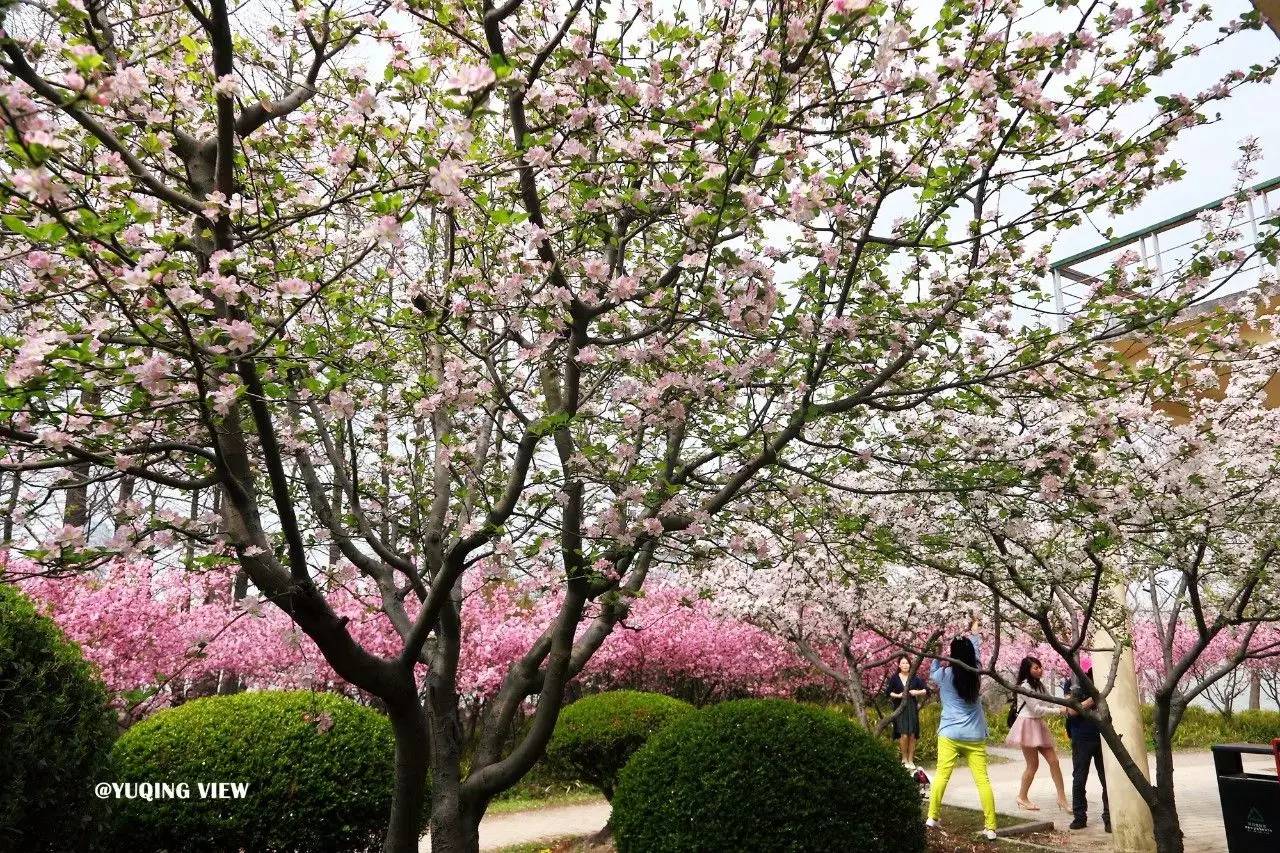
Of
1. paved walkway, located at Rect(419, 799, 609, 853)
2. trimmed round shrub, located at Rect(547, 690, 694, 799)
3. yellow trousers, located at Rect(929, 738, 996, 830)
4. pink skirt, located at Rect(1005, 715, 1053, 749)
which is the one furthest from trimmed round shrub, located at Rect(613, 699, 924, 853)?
pink skirt, located at Rect(1005, 715, 1053, 749)

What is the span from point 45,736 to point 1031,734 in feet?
26.9

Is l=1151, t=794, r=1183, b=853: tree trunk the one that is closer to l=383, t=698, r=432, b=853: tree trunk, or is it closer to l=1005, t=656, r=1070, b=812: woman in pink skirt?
l=1005, t=656, r=1070, b=812: woman in pink skirt

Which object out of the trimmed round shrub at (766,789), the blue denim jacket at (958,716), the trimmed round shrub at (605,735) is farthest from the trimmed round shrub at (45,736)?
the blue denim jacket at (958,716)

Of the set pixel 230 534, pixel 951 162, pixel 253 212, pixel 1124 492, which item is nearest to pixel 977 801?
pixel 1124 492

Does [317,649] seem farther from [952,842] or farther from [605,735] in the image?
[952,842]

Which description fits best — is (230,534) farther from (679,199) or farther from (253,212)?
(679,199)

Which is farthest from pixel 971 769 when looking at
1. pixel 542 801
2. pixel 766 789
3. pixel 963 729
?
pixel 542 801

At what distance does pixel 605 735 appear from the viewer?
783 cm

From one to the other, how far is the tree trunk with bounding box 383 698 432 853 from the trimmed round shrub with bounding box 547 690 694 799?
11.7ft

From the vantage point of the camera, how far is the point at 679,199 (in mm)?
3119

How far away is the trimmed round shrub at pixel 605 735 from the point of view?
783 centimetres

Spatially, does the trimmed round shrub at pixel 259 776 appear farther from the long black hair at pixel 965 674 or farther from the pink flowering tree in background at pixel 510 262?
Answer: the long black hair at pixel 965 674

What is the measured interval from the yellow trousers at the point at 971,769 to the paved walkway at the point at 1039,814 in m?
0.72

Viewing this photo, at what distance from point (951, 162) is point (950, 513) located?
9.02 ft
